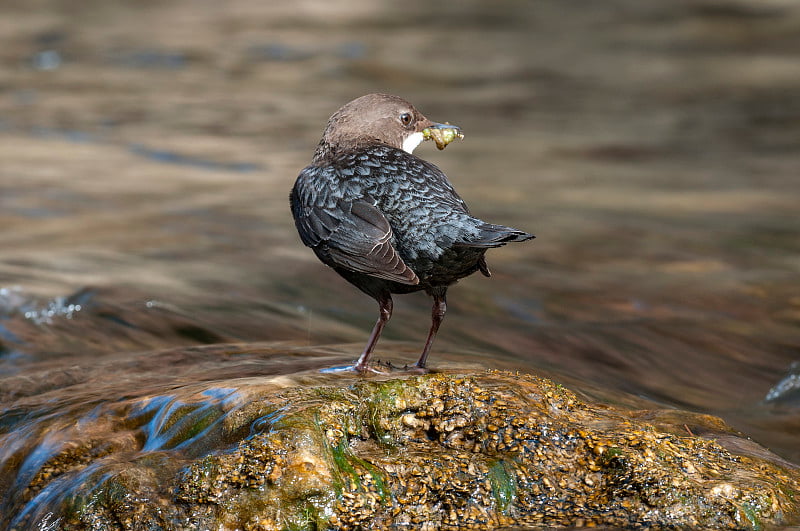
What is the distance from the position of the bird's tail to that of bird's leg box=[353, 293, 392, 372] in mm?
611

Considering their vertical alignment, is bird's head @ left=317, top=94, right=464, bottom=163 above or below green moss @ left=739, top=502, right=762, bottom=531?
above

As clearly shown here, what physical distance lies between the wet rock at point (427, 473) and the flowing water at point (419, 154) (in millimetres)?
309

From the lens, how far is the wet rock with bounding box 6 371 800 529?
10.8 feet

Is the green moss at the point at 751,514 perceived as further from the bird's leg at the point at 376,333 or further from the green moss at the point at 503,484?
the bird's leg at the point at 376,333

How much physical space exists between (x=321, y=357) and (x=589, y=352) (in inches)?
113

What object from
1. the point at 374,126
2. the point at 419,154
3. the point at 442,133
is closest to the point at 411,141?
the point at 442,133

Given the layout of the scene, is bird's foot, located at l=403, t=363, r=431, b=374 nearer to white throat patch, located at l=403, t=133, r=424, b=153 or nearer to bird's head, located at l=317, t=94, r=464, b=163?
bird's head, located at l=317, t=94, r=464, b=163

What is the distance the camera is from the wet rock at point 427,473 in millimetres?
3307

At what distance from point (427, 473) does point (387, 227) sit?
1407 millimetres

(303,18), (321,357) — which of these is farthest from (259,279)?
(303,18)

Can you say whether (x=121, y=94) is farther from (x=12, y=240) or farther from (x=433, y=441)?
(x=433, y=441)

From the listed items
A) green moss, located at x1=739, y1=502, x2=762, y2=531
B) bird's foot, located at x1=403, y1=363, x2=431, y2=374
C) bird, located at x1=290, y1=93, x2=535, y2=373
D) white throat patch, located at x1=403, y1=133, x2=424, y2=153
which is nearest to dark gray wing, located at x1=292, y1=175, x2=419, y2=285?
bird, located at x1=290, y1=93, x2=535, y2=373

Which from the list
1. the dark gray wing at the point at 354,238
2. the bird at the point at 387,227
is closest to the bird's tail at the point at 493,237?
the bird at the point at 387,227

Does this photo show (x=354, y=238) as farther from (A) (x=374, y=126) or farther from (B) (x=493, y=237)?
(A) (x=374, y=126)
